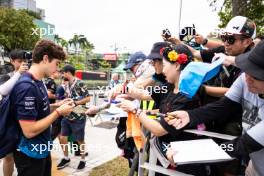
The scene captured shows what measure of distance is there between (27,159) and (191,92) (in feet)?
5.44

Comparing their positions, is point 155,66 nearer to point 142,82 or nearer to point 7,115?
point 142,82

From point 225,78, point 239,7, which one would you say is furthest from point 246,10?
point 225,78

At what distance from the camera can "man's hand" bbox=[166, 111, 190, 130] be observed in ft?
6.59

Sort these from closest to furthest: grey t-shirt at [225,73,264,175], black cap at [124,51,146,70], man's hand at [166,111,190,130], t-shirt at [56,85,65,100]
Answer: grey t-shirt at [225,73,264,175] < man's hand at [166,111,190,130] < black cap at [124,51,146,70] < t-shirt at [56,85,65,100]

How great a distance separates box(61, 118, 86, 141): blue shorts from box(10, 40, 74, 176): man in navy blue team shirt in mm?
2339

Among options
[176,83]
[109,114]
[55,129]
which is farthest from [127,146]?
[55,129]

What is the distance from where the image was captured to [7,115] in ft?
8.86

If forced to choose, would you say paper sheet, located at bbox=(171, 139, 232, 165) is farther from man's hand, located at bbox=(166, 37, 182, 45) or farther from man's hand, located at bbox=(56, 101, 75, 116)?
man's hand, located at bbox=(166, 37, 182, 45)

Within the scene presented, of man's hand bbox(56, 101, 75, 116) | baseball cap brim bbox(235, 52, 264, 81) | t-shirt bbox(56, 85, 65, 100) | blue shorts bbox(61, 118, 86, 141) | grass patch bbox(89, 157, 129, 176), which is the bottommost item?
grass patch bbox(89, 157, 129, 176)

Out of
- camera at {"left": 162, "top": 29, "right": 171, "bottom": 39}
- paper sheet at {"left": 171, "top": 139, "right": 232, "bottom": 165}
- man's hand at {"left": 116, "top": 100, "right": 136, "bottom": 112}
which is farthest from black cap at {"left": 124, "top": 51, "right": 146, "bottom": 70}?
paper sheet at {"left": 171, "top": 139, "right": 232, "bottom": 165}

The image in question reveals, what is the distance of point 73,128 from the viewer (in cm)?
527

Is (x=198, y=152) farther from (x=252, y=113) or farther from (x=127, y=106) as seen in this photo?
(x=127, y=106)

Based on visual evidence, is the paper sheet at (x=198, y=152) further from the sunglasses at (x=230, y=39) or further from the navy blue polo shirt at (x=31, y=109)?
the navy blue polo shirt at (x=31, y=109)

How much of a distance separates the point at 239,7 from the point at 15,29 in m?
32.2
